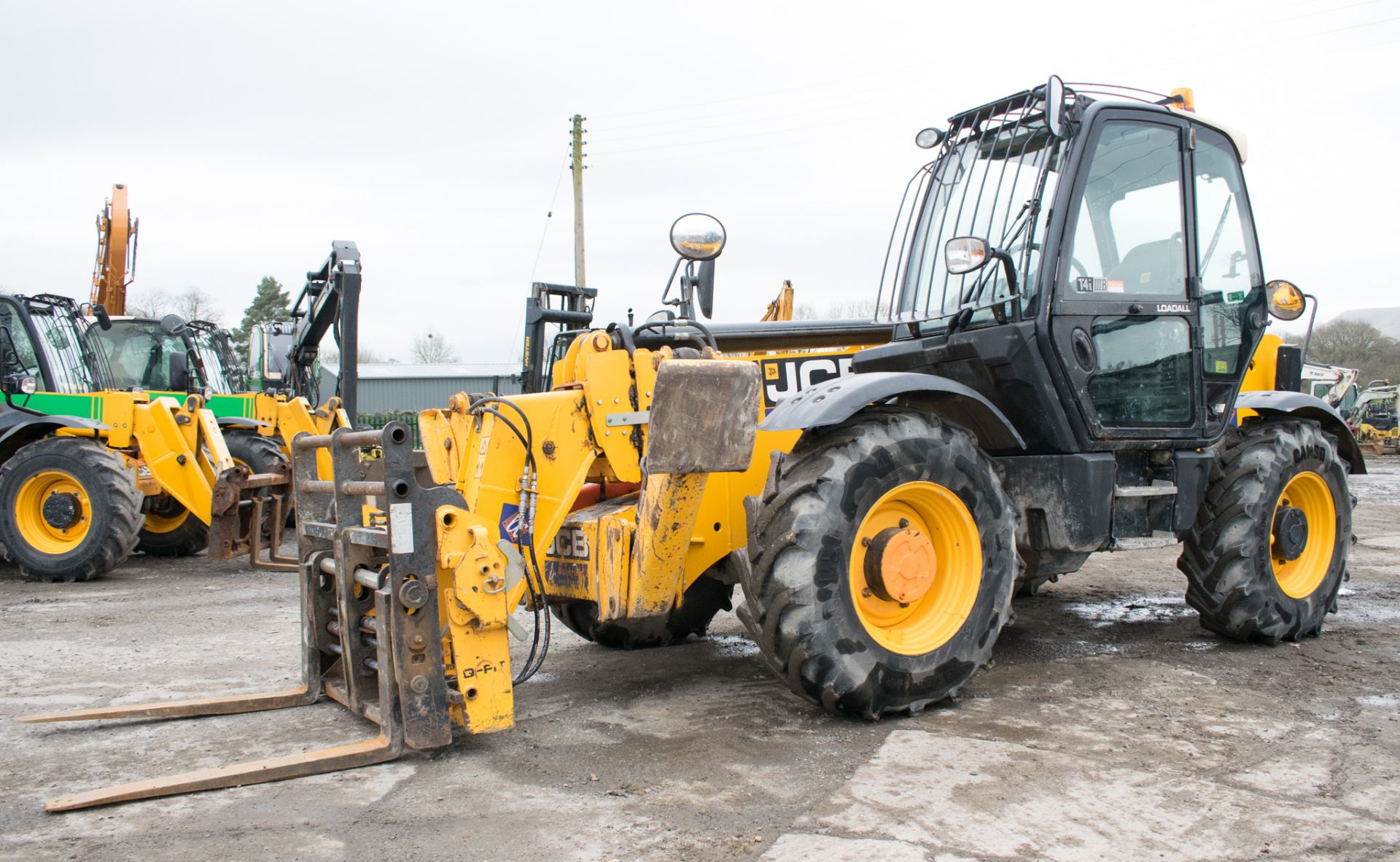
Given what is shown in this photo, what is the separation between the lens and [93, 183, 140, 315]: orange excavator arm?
1309 centimetres

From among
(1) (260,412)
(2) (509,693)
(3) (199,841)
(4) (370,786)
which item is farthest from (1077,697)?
(1) (260,412)

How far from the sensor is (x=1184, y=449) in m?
5.34

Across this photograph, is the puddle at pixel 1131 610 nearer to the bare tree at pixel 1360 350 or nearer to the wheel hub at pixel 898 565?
the wheel hub at pixel 898 565

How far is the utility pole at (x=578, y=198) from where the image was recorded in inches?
923

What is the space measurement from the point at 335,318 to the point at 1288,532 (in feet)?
28.7

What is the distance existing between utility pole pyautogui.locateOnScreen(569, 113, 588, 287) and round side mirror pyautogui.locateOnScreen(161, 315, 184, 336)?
482 inches

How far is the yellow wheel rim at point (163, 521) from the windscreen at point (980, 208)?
761 cm

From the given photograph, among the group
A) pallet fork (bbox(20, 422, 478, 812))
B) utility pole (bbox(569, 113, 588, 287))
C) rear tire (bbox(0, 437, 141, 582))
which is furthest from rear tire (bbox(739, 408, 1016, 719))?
utility pole (bbox(569, 113, 588, 287))

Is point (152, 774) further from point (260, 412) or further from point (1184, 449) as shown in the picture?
point (260, 412)

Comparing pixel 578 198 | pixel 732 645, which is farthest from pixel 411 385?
pixel 732 645

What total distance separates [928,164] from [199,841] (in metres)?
4.55

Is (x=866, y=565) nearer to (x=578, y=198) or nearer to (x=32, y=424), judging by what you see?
(x=32, y=424)

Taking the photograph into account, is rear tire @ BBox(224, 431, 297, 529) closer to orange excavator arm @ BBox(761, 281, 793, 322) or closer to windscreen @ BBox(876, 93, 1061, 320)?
orange excavator arm @ BBox(761, 281, 793, 322)

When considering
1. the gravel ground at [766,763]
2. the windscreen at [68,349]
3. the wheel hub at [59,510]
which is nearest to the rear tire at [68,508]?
the wheel hub at [59,510]
